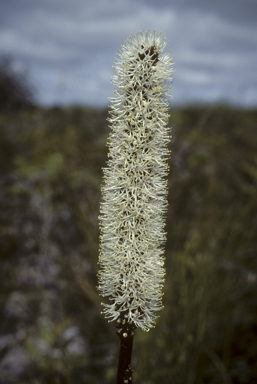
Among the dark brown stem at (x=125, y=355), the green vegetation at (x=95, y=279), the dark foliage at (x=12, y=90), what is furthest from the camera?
the dark foliage at (x=12, y=90)

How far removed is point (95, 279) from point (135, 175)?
12.5 feet

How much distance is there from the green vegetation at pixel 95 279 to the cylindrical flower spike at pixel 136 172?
1151 mm

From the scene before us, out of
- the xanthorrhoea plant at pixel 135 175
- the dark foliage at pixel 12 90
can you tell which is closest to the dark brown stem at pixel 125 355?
the xanthorrhoea plant at pixel 135 175

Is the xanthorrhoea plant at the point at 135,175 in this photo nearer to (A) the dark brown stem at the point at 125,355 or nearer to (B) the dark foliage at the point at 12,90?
(A) the dark brown stem at the point at 125,355

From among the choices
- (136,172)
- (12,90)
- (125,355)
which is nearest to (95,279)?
(125,355)

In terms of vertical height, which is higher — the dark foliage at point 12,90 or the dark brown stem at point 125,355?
the dark foliage at point 12,90

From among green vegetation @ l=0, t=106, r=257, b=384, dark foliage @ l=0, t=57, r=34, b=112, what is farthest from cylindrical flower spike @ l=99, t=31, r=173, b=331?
dark foliage @ l=0, t=57, r=34, b=112

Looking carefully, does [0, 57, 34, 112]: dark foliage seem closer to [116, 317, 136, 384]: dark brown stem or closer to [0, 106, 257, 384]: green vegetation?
[0, 106, 257, 384]: green vegetation

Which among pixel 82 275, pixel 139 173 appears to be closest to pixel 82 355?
pixel 82 275

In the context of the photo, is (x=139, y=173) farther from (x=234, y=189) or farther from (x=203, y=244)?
(x=234, y=189)

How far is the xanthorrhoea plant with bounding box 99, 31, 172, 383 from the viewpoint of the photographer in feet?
5.08

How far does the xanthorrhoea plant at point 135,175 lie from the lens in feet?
5.08

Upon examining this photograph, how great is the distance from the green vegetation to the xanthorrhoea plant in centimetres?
113

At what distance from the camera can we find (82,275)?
15.6 feet
